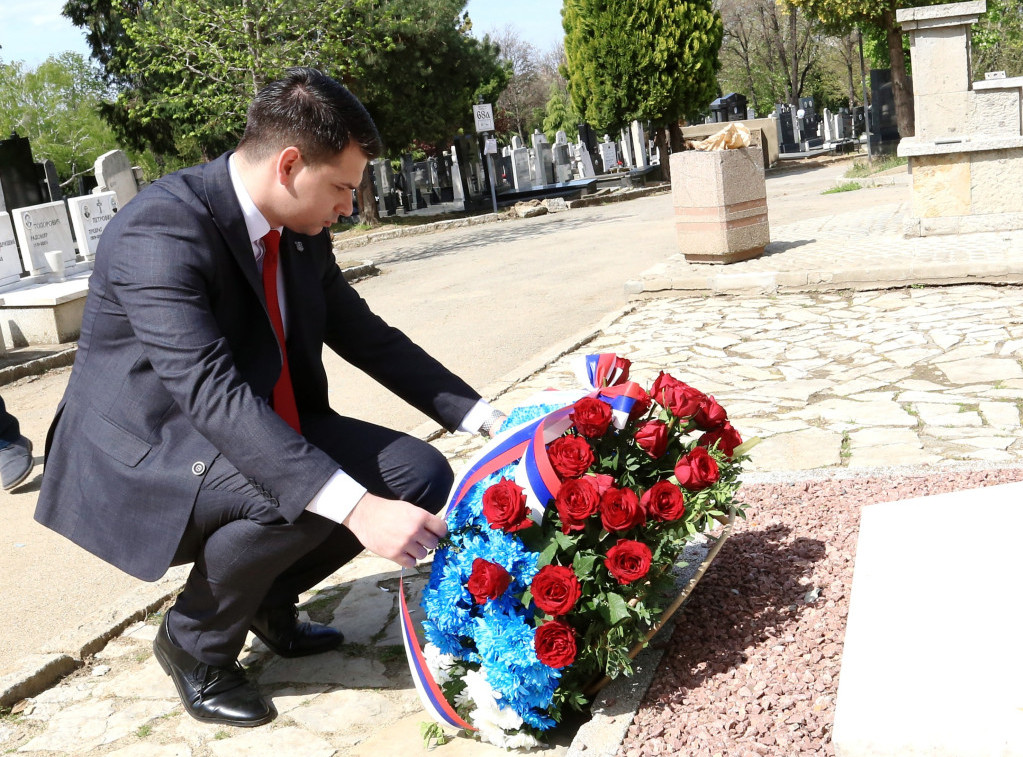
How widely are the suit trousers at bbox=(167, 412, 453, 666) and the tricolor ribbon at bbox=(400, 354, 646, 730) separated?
0.28 metres

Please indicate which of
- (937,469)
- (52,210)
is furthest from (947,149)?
(52,210)

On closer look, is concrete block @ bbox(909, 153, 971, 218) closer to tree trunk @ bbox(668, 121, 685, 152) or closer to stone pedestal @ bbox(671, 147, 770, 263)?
stone pedestal @ bbox(671, 147, 770, 263)

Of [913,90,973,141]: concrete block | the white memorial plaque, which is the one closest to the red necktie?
[913,90,973,141]: concrete block

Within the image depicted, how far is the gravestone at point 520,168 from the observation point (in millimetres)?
30484

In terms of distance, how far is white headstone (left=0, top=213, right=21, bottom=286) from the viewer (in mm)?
13398

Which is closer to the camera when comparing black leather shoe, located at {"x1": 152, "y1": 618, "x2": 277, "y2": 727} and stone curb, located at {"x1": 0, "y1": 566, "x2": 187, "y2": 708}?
black leather shoe, located at {"x1": 152, "y1": 618, "x2": 277, "y2": 727}

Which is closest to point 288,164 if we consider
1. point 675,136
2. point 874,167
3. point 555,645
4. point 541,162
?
point 555,645

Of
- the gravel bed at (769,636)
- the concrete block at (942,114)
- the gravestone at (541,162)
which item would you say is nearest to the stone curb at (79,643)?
the gravel bed at (769,636)

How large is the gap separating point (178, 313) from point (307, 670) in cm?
132

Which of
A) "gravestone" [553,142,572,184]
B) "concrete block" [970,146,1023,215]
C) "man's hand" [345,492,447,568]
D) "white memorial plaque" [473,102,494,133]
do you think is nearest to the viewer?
"man's hand" [345,492,447,568]

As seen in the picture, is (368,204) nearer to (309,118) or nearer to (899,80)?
(899,80)

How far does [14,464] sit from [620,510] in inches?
180

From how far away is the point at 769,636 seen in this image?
2.89 meters

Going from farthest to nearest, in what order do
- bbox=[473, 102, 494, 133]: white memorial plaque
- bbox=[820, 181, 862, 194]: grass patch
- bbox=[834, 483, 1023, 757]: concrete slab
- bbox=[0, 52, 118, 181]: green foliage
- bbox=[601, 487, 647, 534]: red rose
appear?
bbox=[0, 52, 118, 181]: green foliage
bbox=[473, 102, 494, 133]: white memorial plaque
bbox=[820, 181, 862, 194]: grass patch
bbox=[601, 487, 647, 534]: red rose
bbox=[834, 483, 1023, 757]: concrete slab
